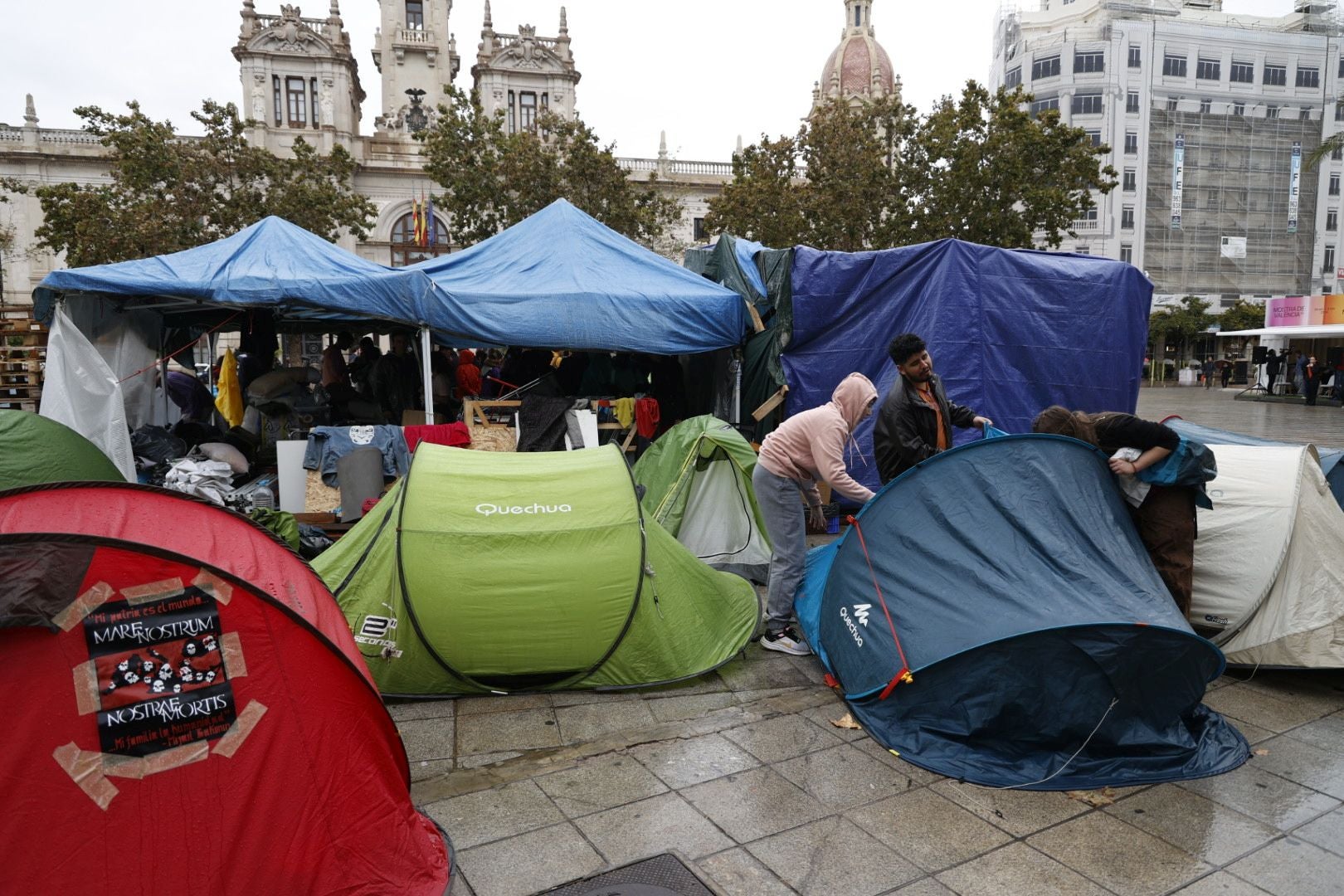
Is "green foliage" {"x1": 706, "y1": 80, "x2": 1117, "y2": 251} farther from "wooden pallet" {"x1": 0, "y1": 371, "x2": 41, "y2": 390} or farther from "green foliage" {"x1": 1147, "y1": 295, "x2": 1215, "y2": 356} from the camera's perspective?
"green foliage" {"x1": 1147, "y1": 295, "x2": 1215, "y2": 356}

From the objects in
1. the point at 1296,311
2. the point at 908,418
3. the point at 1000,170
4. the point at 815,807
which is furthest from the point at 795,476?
the point at 1296,311

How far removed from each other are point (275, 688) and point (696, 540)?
4416 millimetres

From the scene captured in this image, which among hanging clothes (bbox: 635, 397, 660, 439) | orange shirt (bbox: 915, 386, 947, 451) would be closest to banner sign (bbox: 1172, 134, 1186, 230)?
hanging clothes (bbox: 635, 397, 660, 439)

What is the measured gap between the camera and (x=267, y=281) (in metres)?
7.96

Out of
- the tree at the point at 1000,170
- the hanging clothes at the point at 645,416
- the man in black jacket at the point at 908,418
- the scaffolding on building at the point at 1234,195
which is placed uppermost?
the scaffolding on building at the point at 1234,195

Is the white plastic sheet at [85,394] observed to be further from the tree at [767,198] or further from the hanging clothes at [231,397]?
the tree at [767,198]

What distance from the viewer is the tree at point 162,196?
72.5 ft

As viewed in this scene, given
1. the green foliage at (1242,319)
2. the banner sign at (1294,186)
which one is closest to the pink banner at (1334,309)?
the green foliage at (1242,319)

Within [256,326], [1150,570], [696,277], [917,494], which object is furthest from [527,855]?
[256,326]

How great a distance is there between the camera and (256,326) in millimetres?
11539

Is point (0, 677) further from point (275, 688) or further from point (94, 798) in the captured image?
point (275, 688)

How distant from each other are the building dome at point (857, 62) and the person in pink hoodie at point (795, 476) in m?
57.2

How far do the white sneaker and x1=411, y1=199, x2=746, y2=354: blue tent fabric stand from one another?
4.37 meters

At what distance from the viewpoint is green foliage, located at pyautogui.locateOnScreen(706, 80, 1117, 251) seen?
19328 mm
